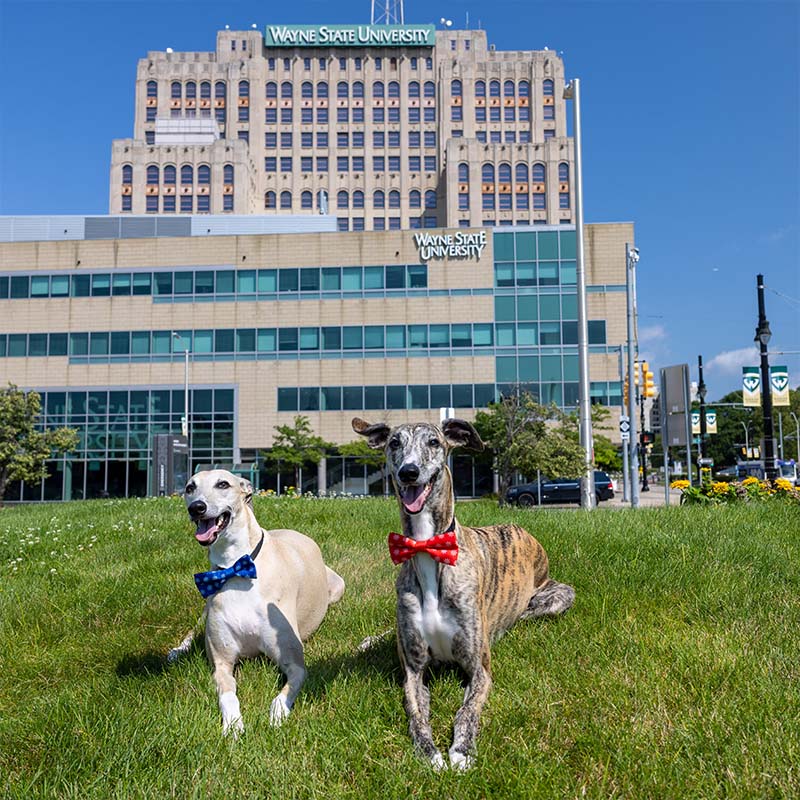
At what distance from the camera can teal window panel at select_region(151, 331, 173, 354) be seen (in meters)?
52.8

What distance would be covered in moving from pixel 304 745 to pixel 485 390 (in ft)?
159

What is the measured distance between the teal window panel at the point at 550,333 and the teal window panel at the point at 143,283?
29765 mm

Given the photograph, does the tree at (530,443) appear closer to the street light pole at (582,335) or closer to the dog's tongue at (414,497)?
the street light pole at (582,335)

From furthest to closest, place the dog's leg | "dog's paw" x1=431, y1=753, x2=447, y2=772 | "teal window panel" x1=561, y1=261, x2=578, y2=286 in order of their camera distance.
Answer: "teal window panel" x1=561, y1=261, x2=578, y2=286 → the dog's leg → "dog's paw" x1=431, y1=753, x2=447, y2=772

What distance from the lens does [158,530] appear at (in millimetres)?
10672

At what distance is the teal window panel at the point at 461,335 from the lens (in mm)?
51969

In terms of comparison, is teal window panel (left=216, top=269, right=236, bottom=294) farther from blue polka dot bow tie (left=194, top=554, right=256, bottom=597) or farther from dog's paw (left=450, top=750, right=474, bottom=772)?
dog's paw (left=450, top=750, right=474, bottom=772)

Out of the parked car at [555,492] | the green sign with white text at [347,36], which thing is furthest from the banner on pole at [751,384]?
the green sign with white text at [347,36]

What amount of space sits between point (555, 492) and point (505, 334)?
18.1m

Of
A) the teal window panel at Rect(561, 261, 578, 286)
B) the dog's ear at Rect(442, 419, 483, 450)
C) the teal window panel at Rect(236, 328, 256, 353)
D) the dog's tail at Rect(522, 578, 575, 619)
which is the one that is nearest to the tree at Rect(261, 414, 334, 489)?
the teal window panel at Rect(236, 328, 256, 353)

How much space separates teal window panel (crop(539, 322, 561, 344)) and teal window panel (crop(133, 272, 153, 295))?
2977cm

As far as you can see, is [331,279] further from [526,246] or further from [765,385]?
[765,385]

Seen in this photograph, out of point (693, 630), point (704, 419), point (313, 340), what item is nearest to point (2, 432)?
point (313, 340)

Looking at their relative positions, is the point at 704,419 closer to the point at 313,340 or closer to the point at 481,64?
the point at 313,340
